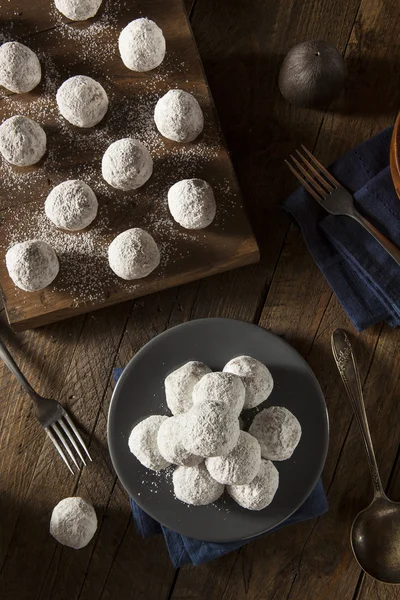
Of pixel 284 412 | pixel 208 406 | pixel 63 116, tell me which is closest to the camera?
pixel 208 406

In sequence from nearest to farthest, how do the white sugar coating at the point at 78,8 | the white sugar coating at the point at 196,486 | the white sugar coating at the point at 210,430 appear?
the white sugar coating at the point at 210,430, the white sugar coating at the point at 196,486, the white sugar coating at the point at 78,8

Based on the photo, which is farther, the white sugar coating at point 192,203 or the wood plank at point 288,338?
the wood plank at point 288,338

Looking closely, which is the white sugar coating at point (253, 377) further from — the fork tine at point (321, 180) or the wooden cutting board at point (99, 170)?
the fork tine at point (321, 180)

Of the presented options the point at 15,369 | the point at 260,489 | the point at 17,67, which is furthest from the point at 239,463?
the point at 17,67

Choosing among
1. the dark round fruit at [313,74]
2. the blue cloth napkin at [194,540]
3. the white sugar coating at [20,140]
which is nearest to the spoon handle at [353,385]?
the blue cloth napkin at [194,540]

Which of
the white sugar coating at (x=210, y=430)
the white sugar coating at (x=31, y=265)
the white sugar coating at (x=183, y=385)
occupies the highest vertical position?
the white sugar coating at (x=31, y=265)

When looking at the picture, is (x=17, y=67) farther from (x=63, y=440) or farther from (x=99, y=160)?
(x=63, y=440)

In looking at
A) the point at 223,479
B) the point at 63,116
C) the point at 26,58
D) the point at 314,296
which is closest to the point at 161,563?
the point at 223,479

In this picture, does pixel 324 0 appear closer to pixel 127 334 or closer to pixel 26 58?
pixel 26 58
